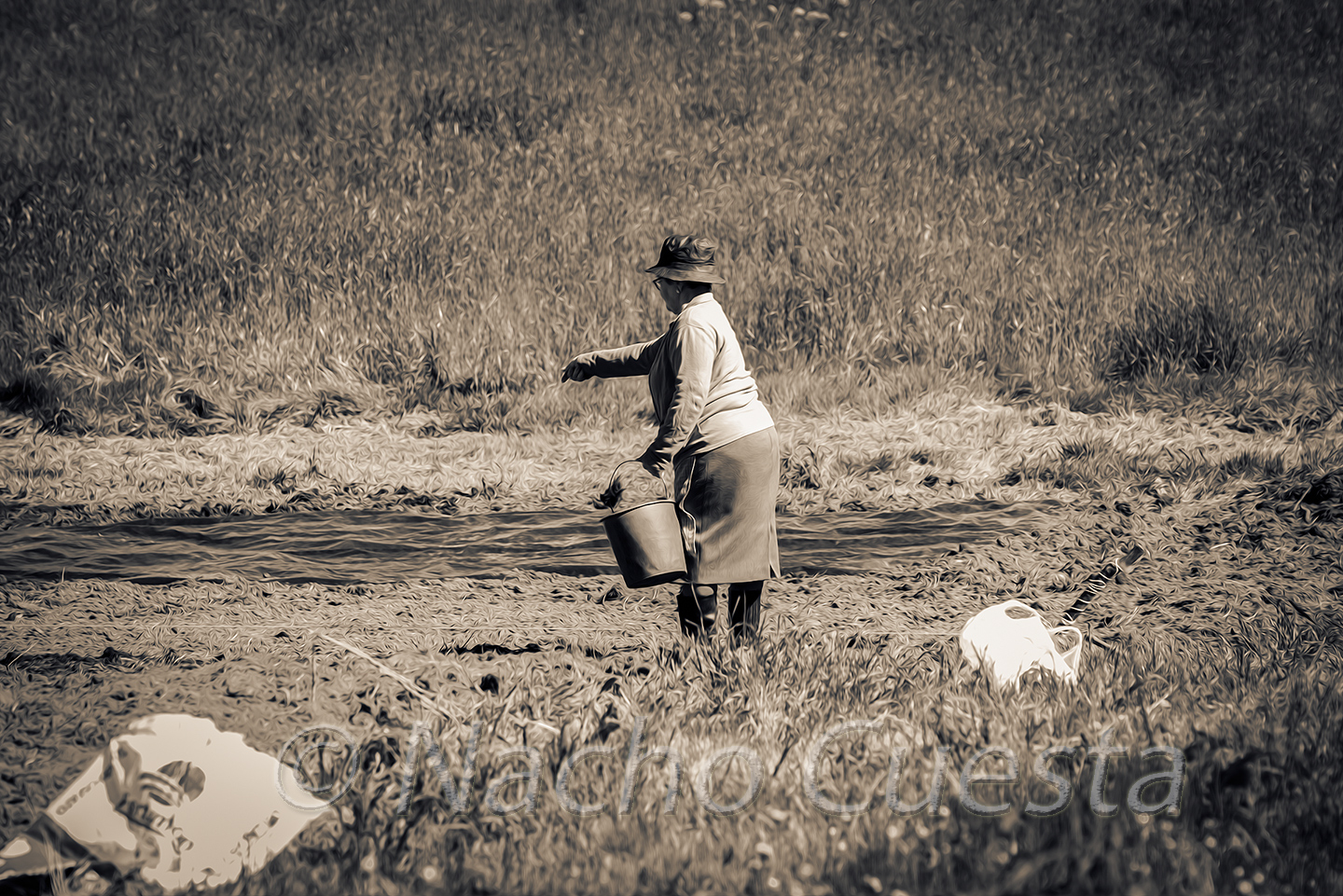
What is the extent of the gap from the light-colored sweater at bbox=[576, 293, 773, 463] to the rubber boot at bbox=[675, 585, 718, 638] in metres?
0.48

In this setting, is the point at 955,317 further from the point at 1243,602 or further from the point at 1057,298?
the point at 1243,602

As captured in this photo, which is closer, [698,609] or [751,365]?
[698,609]

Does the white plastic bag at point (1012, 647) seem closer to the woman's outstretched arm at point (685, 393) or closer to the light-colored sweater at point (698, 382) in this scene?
the light-colored sweater at point (698, 382)

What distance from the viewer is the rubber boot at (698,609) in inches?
131

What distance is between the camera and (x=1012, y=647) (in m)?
3.13

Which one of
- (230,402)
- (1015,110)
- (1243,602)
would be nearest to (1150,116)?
(1015,110)

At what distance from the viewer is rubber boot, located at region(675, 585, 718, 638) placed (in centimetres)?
332

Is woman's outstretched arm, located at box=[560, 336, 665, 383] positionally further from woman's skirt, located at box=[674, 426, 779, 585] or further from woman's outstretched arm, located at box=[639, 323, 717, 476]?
woman's skirt, located at box=[674, 426, 779, 585]

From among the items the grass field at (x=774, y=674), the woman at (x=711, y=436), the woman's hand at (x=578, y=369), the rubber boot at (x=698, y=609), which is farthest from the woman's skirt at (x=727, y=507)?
the woman's hand at (x=578, y=369)

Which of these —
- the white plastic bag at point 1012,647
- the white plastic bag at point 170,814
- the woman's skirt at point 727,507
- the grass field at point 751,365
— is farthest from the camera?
the woman's skirt at point 727,507

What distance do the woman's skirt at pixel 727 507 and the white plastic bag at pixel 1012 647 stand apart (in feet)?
2.40

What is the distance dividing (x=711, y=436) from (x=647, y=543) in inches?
15.6

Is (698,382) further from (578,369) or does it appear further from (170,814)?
(170,814)

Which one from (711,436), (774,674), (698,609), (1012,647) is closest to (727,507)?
(711,436)
